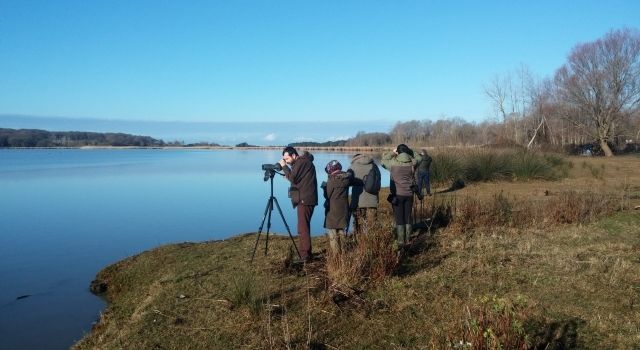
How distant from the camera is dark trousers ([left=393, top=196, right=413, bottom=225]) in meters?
8.17

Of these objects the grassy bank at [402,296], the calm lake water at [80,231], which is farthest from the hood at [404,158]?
the calm lake water at [80,231]

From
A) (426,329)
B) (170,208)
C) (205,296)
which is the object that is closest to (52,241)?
(170,208)

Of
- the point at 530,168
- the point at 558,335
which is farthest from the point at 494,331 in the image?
the point at 530,168

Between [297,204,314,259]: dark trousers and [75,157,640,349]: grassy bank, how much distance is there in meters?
0.22

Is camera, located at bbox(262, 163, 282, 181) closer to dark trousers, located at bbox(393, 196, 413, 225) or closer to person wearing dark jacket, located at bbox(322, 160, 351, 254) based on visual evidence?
person wearing dark jacket, located at bbox(322, 160, 351, 254)

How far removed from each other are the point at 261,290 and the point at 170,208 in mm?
13290

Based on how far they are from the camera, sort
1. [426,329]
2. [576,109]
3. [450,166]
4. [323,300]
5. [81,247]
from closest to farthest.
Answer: [426,329]
[323,300]
[81,247]
[450,166]
[576,109]

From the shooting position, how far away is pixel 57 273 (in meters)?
9.89

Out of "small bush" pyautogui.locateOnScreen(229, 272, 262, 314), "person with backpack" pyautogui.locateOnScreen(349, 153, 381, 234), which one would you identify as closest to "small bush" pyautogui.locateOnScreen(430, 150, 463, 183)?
"person with backpack" pyautogui.locateOnScreen(349, 153, 381, 234)

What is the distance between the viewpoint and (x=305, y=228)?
7234mm

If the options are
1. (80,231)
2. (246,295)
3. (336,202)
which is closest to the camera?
(246,295)

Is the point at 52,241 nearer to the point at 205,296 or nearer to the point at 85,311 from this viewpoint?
the point at 85,311

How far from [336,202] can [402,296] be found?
2109 mm

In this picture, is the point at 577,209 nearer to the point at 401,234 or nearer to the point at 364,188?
the point at 401,234
